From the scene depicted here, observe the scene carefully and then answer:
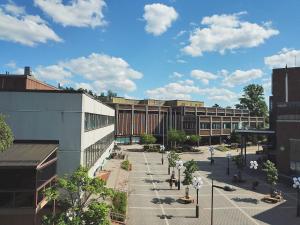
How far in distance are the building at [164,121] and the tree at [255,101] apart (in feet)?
100

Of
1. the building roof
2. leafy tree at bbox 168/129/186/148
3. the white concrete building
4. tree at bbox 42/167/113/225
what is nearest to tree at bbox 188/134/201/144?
leafy tree at bbox 168/129/186/148

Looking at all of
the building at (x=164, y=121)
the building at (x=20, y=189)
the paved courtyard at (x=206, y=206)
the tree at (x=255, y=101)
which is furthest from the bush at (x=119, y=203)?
the tree at (x=255, y=101)

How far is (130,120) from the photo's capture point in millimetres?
103750

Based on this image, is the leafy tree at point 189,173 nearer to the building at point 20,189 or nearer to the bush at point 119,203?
the bush at point 119,203

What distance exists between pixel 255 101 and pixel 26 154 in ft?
428

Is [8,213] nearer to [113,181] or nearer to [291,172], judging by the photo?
[113,181]

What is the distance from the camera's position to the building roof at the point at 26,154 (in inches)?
914

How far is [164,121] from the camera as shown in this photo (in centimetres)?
10900

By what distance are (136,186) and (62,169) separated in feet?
61.0

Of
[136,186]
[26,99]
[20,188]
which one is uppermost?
[26,99]

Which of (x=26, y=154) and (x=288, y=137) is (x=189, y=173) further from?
(x=26, y=154)

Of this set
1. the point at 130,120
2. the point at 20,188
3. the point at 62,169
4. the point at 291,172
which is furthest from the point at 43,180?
the point at 130,120

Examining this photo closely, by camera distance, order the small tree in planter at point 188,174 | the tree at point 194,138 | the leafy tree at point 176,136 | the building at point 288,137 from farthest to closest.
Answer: the tree at point 194,138 → the leafy tree at point 176,136 → the building at point 288,137 → the small tree in planter at point 188,174

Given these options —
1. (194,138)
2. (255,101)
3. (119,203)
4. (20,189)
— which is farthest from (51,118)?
(255,101)
